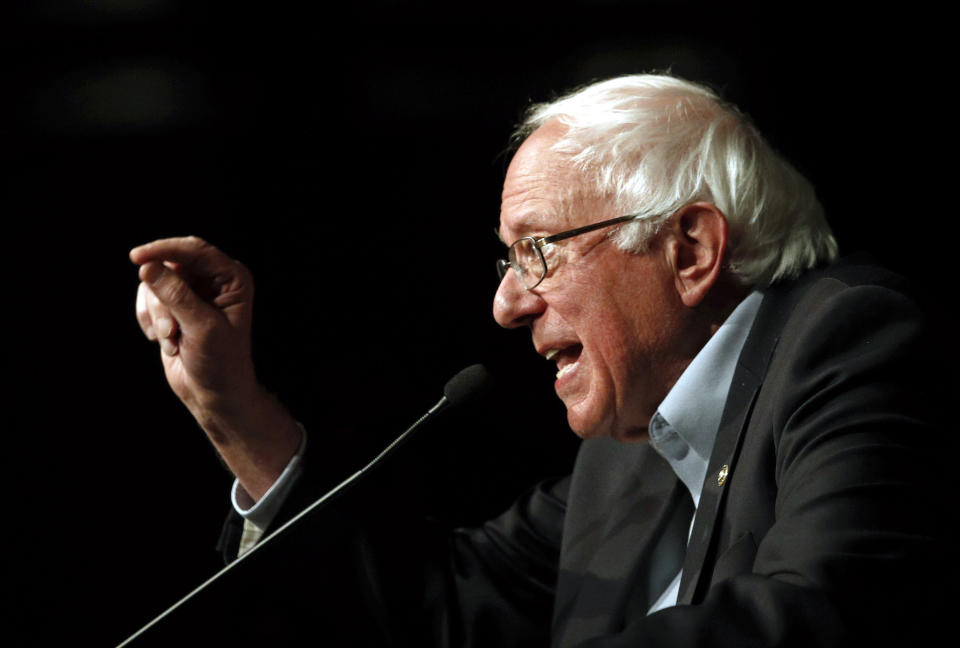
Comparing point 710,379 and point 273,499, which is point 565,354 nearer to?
point 710,379

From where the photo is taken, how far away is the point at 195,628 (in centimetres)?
228

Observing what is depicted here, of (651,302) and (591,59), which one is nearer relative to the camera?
(651,302)

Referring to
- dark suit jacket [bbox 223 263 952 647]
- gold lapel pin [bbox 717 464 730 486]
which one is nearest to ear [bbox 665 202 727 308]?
dark suit jacket [bbox 223 263 952 647]

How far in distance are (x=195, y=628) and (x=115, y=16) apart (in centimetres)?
140

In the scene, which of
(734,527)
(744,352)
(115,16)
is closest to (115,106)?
(115,16)

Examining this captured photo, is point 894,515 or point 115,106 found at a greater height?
point 115,106

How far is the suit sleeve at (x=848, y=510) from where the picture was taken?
1051mm

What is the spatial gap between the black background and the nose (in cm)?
58

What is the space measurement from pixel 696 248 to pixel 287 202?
1052 millimetres

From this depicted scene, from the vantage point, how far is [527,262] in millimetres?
1793

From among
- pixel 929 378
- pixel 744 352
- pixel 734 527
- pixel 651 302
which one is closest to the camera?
pixel 929 378

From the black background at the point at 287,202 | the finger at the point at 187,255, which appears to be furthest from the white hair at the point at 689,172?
the finger at the point at 187,255

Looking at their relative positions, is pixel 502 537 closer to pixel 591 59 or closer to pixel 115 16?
pixel 591 59

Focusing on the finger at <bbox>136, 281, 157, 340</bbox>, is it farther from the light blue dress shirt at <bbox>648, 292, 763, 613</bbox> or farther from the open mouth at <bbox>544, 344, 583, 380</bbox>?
the light blue dress shirt at <bbox>648, 292, 763, 613</bbox>
